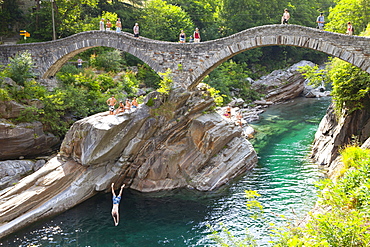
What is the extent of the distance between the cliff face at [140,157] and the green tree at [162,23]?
19616mm

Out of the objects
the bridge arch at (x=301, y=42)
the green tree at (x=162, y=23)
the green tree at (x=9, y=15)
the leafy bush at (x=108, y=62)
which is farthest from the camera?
the green tree at (x=162, y=23)

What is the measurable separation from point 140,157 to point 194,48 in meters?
8.56

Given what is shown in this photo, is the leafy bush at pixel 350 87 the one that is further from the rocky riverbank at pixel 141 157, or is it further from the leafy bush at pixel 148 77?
the leafy bush at pixel 148 77

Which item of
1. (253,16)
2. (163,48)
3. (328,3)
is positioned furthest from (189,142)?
(328,3)

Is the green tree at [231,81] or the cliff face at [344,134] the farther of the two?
the green tree at [231,81]

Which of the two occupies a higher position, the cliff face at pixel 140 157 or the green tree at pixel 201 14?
the green tree at pixel 201 14

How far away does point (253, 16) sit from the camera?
4691 cm

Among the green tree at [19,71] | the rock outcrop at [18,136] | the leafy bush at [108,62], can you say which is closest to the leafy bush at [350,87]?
the rock outcrop at [18,136]

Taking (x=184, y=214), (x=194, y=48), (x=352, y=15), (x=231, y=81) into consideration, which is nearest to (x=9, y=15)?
(x=194, y=48)

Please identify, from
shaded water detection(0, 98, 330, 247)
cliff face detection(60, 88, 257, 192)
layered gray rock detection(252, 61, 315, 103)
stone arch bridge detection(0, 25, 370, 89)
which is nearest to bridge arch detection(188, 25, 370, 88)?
stone arch bridge detection(0, 25, 370, 89)

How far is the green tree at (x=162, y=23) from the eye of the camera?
38.6 m

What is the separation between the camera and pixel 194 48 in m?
22.8

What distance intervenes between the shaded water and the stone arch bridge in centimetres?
715

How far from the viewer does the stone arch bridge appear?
18797 millimetres
